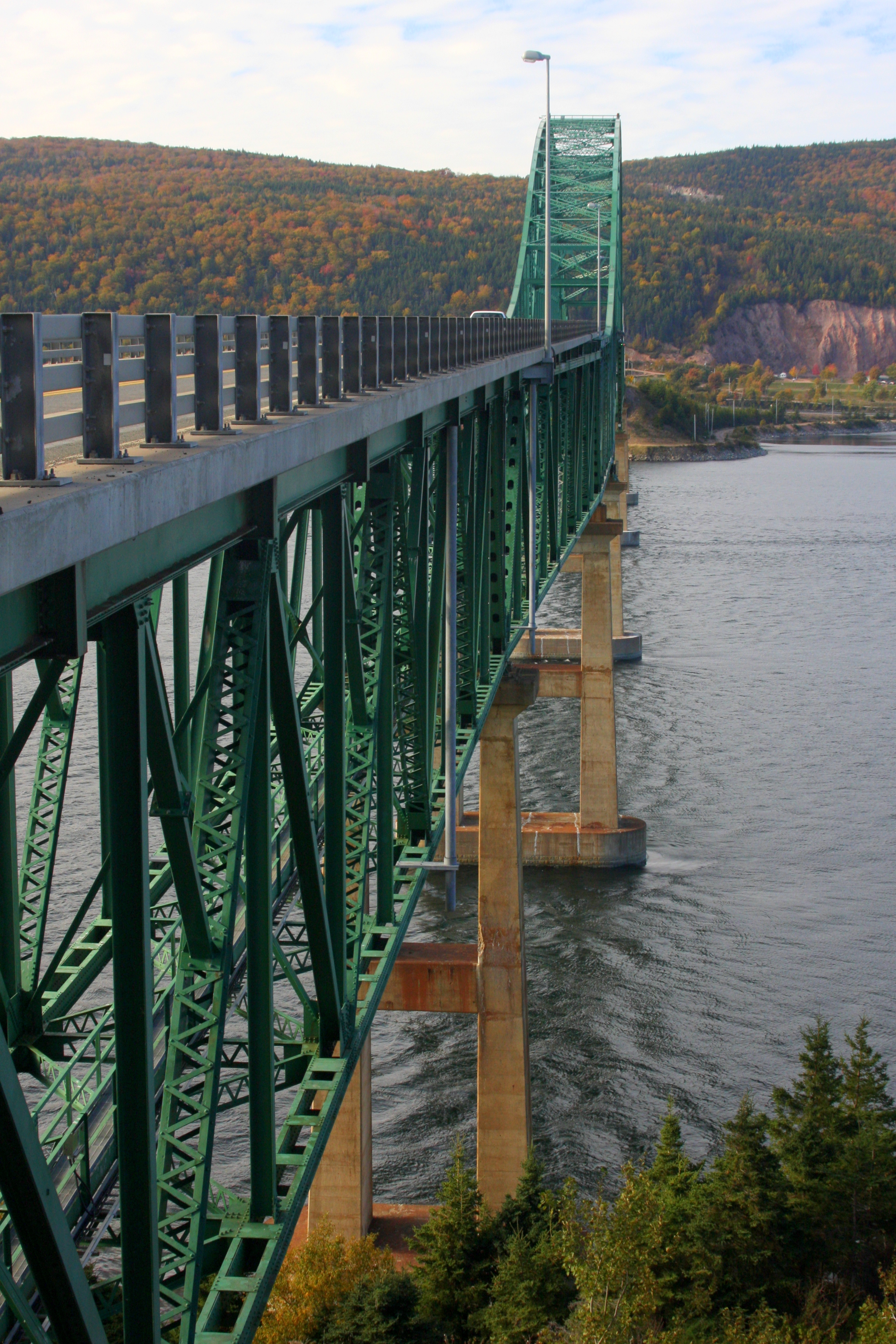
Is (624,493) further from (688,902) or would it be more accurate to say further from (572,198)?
(688,902)

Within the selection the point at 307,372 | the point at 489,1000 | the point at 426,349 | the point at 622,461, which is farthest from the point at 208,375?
the point at 622,461

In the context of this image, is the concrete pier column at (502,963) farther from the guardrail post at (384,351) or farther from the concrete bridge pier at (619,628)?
the concrete bridge pier at (619,628)

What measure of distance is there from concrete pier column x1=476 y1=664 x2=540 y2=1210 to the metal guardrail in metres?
11.7

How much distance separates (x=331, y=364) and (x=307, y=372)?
948 mm

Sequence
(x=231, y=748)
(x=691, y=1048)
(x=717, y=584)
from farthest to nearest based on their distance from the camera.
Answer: (x=717, y=584)
(x=691, y=1048)
(x=231, y=748)

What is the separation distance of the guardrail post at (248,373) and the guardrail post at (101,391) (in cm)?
198

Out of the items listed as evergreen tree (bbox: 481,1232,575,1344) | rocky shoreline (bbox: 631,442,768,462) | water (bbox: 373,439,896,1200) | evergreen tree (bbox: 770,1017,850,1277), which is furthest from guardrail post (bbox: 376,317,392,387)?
rocky shoreline (bbox: 631,442,768,462)

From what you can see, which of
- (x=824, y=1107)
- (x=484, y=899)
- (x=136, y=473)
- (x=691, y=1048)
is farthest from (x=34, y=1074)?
(x=691, y=1048)

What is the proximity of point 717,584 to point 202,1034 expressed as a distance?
2452 inches

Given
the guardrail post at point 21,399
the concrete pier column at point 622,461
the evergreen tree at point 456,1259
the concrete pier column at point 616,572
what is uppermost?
the guardrail post at point 21,399

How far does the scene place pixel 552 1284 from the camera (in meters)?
16.8

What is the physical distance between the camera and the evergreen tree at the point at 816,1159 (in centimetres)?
1867

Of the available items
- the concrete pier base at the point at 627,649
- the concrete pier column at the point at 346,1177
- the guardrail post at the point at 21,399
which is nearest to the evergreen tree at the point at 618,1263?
the concrete pier column at the point at 346,1177

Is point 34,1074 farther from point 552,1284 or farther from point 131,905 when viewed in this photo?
point 552,1284
